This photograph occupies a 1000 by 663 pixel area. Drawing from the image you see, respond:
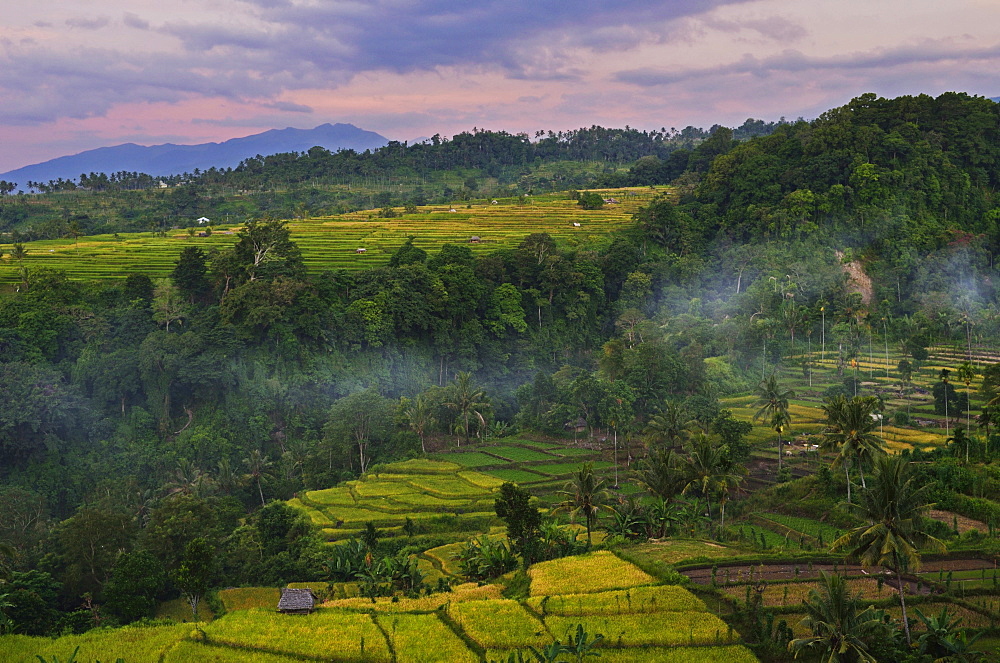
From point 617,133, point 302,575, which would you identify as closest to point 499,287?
point 302,575

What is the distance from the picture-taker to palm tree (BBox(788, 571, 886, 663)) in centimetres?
1739

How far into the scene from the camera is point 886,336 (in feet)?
190

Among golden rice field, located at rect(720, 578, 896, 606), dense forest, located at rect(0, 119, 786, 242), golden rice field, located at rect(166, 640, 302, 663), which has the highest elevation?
dense forest, located at rect(0, 119, 786, 242)

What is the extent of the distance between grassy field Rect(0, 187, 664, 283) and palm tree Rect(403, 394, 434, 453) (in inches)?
734

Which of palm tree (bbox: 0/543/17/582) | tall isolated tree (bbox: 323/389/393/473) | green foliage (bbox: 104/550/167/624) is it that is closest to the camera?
palm tree (bbox: 0/543/17/582)

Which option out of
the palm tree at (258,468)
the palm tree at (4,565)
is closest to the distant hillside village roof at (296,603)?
the palm tree at (4,565)

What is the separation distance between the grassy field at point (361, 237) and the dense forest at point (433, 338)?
3695 mm

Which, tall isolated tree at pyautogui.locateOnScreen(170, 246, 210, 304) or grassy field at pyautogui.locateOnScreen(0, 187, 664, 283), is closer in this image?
tall isolated tree at pyautogui.locateOnScreen(170, 246, 210, 304)

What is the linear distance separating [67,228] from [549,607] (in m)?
73.5

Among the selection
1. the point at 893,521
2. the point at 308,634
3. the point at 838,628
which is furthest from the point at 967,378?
the point at 308,634

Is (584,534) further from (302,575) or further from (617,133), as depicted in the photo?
(617,133)

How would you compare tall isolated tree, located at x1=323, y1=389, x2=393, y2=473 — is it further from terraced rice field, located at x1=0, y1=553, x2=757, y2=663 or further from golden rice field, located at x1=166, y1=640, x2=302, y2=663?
golden rice field, located at x1=166, y1=640, x2=302, y2=663

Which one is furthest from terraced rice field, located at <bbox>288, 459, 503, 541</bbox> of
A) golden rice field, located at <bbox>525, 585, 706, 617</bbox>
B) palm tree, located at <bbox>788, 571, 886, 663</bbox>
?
palm tree, located at <bbox>788, 571, 886, 663</bbox>

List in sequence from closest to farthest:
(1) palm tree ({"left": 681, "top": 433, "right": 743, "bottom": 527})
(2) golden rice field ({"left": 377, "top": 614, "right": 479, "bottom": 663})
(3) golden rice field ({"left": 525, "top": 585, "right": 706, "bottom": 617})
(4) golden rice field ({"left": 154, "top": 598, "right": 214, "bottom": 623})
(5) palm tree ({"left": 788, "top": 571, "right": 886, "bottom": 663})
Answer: (5) palm tree ({"left": 788, "top": 571, "right": 886, "bottom": 663})
(2) golden rice field ({"left": 377, "top": 614, "right": 479, "bottom": 663})
(3) golden rice field ({"left": 525, "top": 585, "right": 706, "bottom": 617})
(4) golden rice field ({"left": 154, "top": 598, "right": 214, "bottom": 623})
(1) palm tree ({"left": 681, "top": 433, "right": 743, "bottom": 527})
